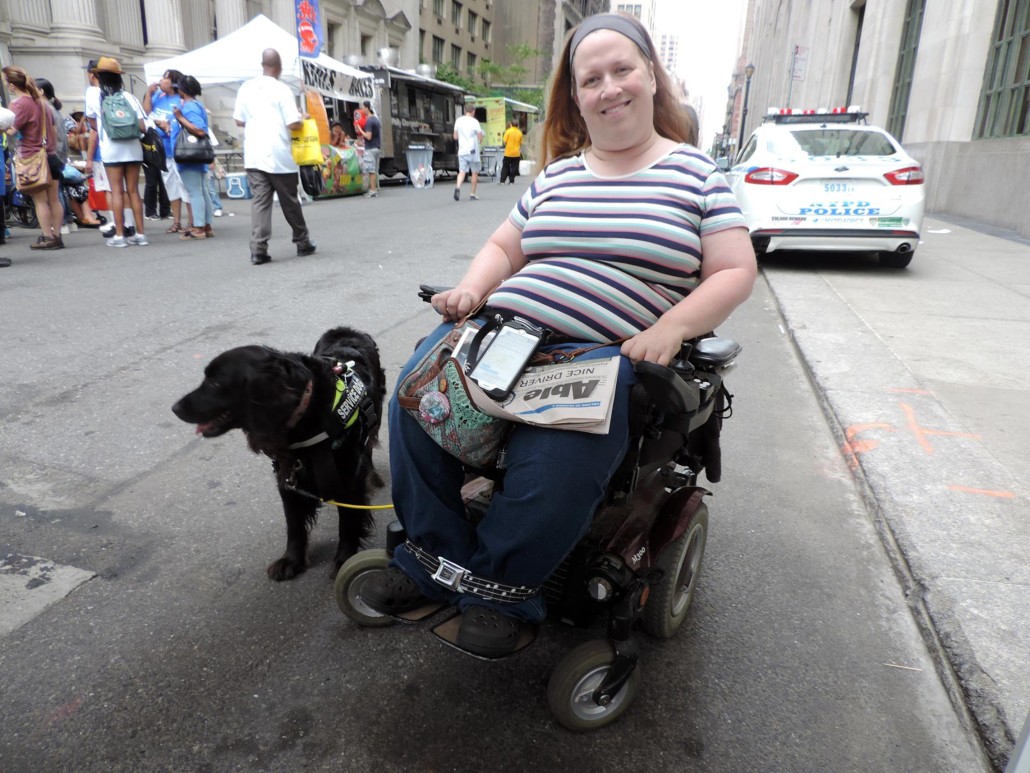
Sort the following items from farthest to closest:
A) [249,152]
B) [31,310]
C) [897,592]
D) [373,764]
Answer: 1. [249,152]
2. [31,310]
3. [897,592]
4. [373,764]

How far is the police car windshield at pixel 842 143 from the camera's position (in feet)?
25.7

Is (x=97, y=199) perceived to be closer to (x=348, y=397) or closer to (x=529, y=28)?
(x=348, y=397)

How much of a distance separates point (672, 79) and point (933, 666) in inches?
76.9

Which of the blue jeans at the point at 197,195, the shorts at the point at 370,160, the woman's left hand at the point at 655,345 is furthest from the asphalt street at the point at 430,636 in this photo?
A: the shorts at the point at 370,160

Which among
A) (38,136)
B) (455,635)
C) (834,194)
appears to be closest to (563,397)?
(455,635)

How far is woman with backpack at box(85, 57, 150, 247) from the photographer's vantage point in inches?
314

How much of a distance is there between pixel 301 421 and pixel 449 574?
0.73 meters

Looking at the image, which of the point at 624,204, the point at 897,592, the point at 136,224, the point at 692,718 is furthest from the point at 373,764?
the point at 136,224

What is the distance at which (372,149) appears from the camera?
18.0 meters

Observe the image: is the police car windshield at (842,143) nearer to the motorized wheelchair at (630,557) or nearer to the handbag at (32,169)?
the motorized wheelchair at (630,557)

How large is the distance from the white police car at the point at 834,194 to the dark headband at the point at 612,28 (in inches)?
215

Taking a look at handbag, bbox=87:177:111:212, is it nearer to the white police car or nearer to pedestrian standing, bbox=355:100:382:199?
pedestrian standing, bbox=355:100:382:199

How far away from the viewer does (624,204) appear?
1984 mm

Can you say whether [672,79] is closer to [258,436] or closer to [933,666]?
[258,436]
